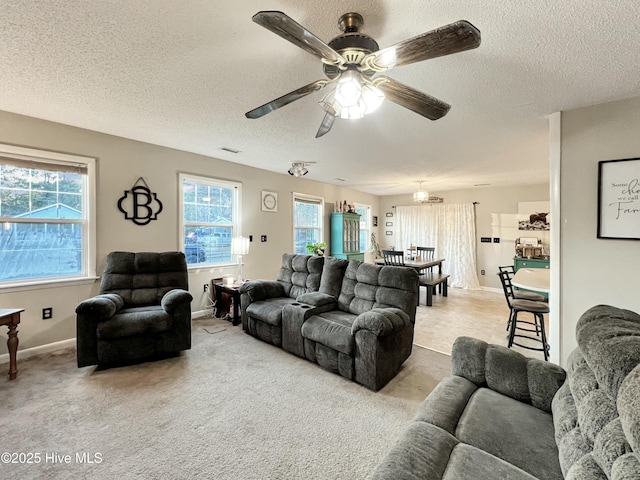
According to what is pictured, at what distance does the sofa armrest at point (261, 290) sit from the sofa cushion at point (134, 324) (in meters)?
0.89

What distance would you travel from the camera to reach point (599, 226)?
91.4 inches

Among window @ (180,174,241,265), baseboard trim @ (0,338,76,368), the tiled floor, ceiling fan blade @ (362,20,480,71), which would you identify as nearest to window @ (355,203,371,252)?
the tiled floor

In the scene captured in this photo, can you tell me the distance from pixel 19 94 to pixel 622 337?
405cm

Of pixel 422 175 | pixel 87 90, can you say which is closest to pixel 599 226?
pixel 422 175

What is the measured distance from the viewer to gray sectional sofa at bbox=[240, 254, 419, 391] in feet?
7.53

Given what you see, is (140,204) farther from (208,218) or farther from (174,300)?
(174,300)

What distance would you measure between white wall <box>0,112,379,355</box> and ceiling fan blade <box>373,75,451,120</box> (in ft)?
10.7

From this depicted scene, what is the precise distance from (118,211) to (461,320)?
489 centimetres

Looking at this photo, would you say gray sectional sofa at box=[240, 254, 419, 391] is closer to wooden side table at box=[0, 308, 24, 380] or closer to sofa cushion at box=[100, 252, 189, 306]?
sofa cushion at box=[100, 252, 189, 306]

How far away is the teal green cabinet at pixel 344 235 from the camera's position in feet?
20.3

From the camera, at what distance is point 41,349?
9.30 ft

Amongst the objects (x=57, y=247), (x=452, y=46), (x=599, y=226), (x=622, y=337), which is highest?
(x=452, y=46)

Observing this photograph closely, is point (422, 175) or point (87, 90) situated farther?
point (422, 175)

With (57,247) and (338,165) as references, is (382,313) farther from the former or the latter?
(57,247)
